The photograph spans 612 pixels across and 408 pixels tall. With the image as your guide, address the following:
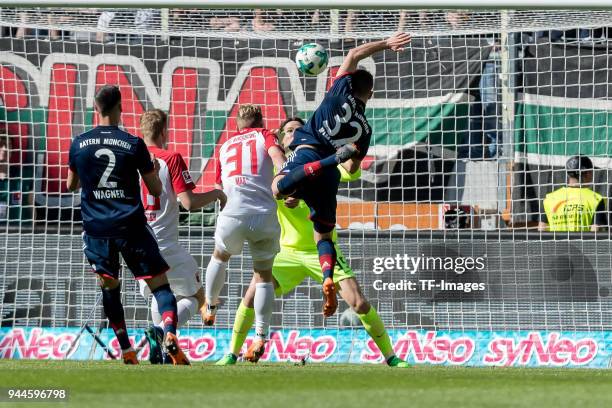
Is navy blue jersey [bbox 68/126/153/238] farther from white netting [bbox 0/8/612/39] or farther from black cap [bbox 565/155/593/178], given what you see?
black cap [bbox 565/155/593/178]

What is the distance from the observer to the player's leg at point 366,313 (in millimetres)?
9961

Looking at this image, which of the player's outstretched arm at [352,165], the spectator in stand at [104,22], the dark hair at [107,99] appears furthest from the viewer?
the spectator in stand at [104,22]

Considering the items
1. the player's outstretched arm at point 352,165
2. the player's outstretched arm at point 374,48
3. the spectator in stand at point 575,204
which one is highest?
the player's outstretched arm at point 374,48

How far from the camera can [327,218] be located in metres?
9.70

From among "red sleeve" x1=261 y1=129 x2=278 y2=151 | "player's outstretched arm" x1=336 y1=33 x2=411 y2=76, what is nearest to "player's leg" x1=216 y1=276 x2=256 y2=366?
"red sleeve" x1=261 y1=129 x2=278 y2=151

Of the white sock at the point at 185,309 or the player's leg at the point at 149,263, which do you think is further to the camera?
the white sock at the point at 185,309

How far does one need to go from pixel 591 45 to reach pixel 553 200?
1777 mm

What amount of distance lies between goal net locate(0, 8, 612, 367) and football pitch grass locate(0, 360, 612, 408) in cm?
369

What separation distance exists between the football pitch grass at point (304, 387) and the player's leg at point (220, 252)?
137 centimetres

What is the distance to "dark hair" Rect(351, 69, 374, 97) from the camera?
1006cm

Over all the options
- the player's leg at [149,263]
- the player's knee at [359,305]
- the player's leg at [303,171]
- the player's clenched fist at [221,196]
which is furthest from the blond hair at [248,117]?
the player's knee at [359,305]

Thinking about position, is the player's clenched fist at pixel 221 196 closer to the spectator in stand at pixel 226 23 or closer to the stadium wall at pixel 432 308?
the stadium wall at pixel 432 308

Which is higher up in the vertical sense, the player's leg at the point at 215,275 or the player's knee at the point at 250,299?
the player's leg at the point at 215,275

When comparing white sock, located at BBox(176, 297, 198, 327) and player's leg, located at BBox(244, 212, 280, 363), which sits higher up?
player's leg, located at BBox(244, 212, 280, 363)
